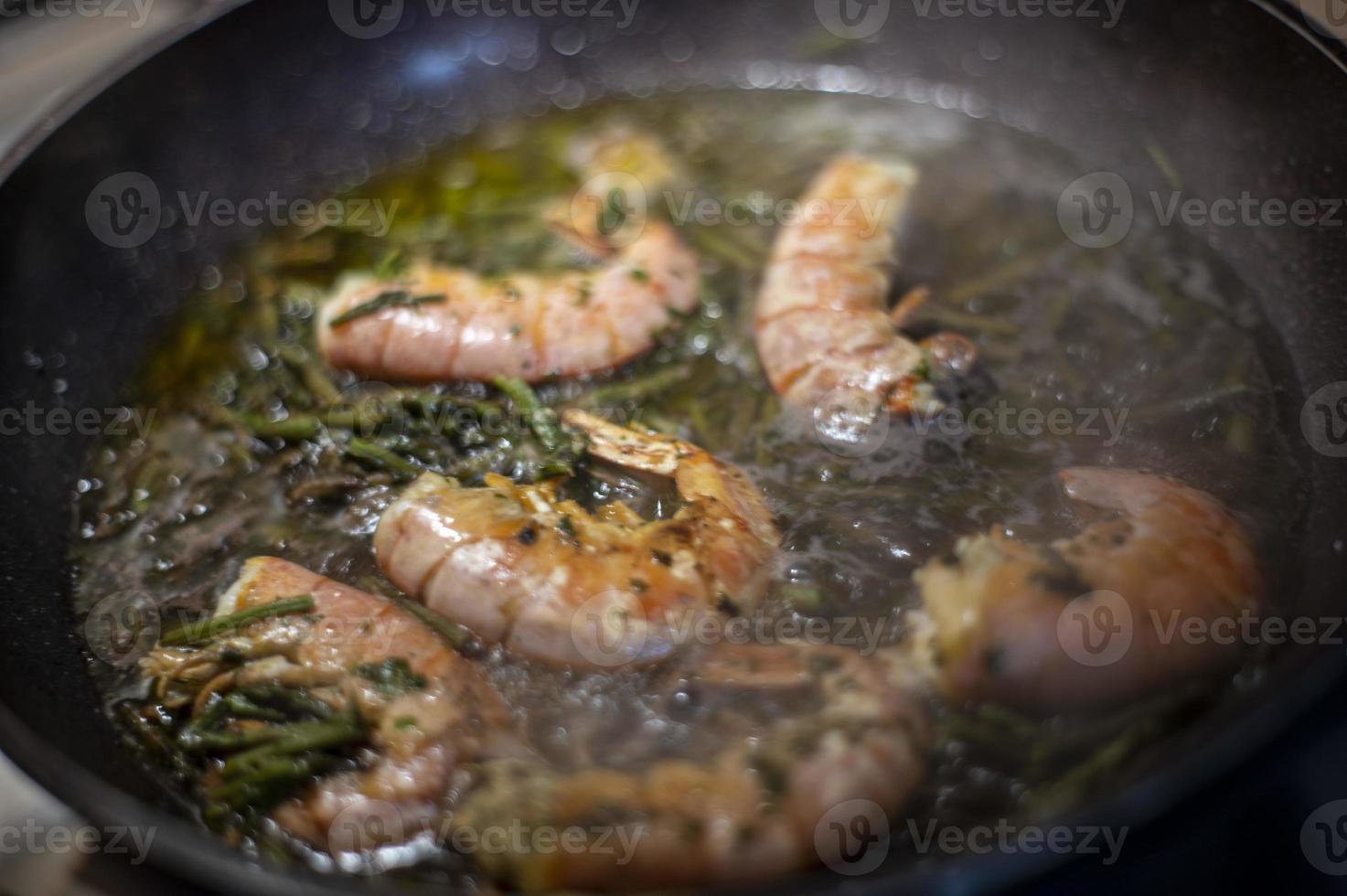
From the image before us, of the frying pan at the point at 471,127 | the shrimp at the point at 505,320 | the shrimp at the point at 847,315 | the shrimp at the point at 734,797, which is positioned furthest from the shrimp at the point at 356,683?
the shrimp at the point at 847,315

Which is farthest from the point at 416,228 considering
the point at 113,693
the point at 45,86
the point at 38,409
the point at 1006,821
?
the point at 1006,821

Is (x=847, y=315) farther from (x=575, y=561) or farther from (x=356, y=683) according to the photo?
(x=356, y=683)

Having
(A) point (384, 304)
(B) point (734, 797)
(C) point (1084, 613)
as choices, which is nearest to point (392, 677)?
(B) point (734, 797)

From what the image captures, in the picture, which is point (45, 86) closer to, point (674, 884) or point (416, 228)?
point (416, 228)

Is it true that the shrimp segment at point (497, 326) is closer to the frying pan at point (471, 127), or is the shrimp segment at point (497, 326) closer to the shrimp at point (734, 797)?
the frying pan at point (471, 127)

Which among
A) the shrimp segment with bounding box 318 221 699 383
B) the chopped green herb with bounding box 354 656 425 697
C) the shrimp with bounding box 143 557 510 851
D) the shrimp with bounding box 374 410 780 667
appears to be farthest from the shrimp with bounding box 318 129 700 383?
the chopped green herb with bounding box 354 656 425 697
